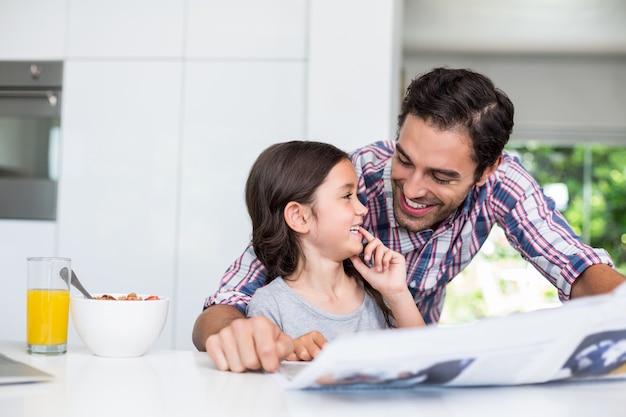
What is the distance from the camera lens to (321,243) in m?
1.55

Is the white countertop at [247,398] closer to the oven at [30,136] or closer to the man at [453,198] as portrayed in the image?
the man at [453,198]

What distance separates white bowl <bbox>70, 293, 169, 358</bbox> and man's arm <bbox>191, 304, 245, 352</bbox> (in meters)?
0.20

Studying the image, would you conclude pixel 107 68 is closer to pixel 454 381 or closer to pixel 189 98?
pixel 189 98

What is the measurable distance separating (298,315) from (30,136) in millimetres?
2032

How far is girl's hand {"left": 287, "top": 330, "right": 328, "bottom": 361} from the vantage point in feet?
3.65

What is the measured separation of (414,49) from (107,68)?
338 cm

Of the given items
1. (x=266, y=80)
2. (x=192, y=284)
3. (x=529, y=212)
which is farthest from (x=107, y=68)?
(x=529, y=212)

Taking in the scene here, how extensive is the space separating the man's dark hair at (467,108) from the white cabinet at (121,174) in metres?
1.37

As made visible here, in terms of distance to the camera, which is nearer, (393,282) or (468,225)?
(393,282)

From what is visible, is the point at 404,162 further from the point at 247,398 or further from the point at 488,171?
the point at 247,398

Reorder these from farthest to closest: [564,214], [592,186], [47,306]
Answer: [592,186] → [564,214] → [47,306]

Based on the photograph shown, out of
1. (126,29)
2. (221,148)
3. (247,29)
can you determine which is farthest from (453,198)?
(126,29)

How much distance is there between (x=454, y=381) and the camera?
31.5 inches

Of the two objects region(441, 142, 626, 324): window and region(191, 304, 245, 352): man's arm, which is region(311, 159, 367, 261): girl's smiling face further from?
region(441, 142, 626, 324): window
